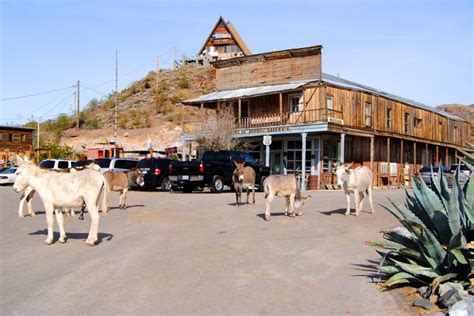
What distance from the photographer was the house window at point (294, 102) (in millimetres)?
39750

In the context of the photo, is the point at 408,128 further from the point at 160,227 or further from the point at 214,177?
the point at 160,227

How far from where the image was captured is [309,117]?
38.7 meters

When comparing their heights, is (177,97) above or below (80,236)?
above

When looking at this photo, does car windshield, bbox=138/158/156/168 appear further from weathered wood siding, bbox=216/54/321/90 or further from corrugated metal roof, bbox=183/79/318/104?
weathered wood siding, bbox=216/54/321/90

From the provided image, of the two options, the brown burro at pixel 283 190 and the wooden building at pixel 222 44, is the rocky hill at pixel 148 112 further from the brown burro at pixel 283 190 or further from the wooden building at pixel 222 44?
the brown burro at pixel 283 190

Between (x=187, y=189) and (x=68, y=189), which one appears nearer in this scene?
(x=68, y=189)

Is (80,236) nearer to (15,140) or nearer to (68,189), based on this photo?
(68,189)

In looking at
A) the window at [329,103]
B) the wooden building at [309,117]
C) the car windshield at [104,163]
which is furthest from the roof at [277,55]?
the car windshield at [104,163]

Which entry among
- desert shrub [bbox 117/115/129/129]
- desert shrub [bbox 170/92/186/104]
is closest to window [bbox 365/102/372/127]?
desert shrub [bbox 117/115/129/129]

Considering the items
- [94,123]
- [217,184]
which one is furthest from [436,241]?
[94,123]

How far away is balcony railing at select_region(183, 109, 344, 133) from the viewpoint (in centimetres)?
3688

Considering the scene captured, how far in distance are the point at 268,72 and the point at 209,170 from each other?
16.7m

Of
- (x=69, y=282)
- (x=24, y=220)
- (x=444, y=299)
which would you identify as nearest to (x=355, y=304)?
(x=444, y=299)

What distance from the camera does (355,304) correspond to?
696 centimetres
